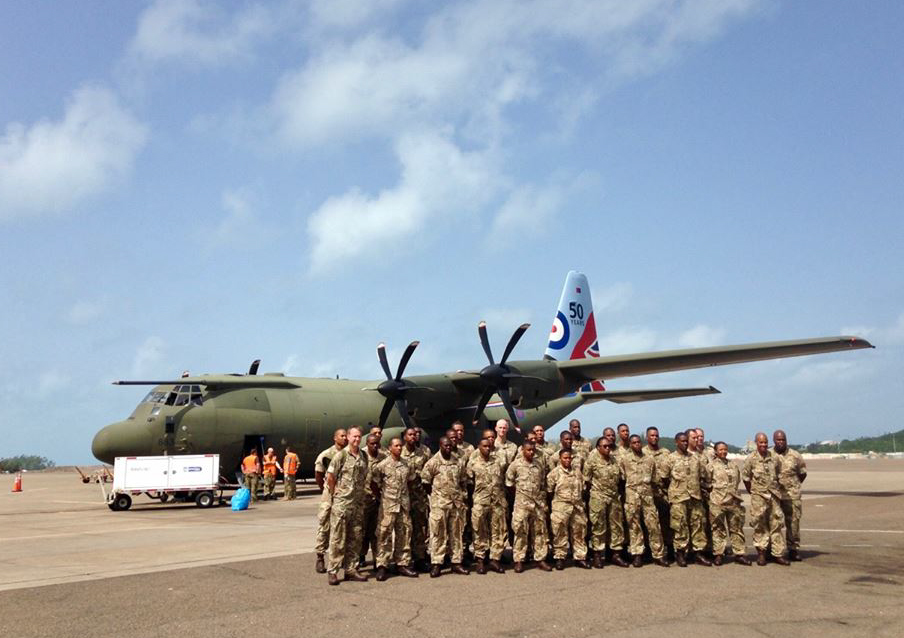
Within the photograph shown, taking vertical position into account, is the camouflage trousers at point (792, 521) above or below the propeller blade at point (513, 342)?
below

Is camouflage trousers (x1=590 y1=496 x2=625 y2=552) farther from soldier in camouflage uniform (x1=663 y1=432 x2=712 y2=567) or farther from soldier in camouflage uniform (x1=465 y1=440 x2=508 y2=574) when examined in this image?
soldier in camouflage uniform (x1=465 y1=440 x2=508 y2=574)

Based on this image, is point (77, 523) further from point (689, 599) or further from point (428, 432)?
point (689, 599)

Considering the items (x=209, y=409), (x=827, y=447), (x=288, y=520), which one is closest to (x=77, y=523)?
(x=288, y=520)


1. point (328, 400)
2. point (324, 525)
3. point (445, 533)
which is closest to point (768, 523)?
point (445, 533)

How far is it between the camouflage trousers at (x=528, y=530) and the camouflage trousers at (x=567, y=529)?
0.54ft

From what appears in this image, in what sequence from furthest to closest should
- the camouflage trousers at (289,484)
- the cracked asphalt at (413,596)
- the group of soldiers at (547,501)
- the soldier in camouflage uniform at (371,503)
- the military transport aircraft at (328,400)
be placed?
1. the camouflage trousers at (289,484)
2. the military transport aircraft at (328,400)
3. the soldier in camouflage uniform at (371,503)
4. the group of soldiers at (547,501)
5. the cracked asphalt at (413,596)

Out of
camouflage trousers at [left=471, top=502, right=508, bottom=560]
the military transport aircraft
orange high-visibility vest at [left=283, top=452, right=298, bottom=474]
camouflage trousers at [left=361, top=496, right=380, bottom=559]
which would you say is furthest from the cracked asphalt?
orange high-visibility vest at [left=283, top=452, right=298, bottom=474]

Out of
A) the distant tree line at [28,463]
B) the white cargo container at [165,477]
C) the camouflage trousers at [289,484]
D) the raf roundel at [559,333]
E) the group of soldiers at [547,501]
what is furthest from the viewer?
the distant tree line at [28,463]

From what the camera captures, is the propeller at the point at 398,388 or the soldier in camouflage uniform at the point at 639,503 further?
the propeller at the point at 398,388

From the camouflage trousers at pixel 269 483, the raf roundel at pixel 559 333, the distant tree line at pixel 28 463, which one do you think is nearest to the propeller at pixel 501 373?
the camouflage trousers at pixel 269 483

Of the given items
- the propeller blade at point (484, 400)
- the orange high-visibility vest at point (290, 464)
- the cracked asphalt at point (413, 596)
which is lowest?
the cracked asphalt at point (413, 596)

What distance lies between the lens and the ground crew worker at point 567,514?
955 cm

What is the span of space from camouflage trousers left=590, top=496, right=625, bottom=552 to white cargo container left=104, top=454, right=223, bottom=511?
12692 millimetres

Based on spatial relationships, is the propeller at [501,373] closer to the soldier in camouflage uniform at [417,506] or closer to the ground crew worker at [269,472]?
the ground crew worker at [269,472]
